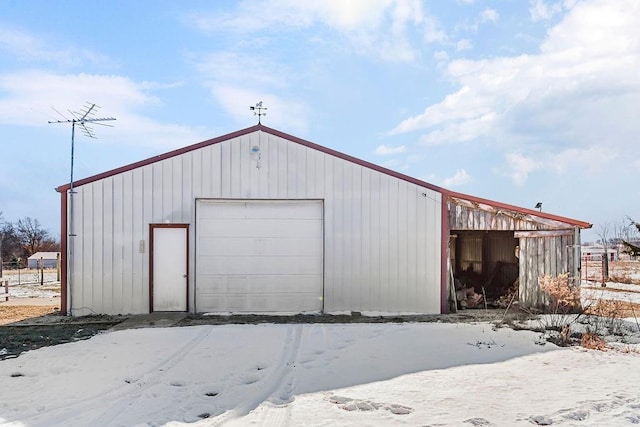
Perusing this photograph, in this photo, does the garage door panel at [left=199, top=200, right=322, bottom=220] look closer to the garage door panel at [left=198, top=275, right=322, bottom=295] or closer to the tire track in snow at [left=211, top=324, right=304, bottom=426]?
the garage door panel at [left=198, top=275, right=322, bottom=295]

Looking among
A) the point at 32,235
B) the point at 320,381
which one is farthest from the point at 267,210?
the point at 32,235

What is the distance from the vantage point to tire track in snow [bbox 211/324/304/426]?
5.21 m

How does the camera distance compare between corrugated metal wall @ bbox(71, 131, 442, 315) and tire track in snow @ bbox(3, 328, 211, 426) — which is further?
corrugated metal wall @ bbox(71, 131, 442, 315)

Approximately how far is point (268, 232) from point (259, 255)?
59 cm

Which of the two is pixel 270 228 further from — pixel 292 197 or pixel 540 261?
pixel 540 261

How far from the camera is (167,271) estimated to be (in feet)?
38.4

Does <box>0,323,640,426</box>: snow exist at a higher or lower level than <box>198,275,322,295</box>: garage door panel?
Result: lower

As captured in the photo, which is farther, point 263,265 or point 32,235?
point 32,235

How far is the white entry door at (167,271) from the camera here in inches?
460

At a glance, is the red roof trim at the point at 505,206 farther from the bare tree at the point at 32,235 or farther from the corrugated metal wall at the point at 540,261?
the bare tree at the point at 32,235

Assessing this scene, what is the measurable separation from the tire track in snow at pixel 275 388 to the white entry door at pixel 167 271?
466 centimetres

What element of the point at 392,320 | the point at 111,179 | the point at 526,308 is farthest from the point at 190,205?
the point at 526,308

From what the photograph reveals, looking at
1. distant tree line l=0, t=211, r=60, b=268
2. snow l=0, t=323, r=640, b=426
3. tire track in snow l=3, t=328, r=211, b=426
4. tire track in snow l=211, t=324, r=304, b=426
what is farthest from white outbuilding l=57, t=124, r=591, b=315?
distant tree line l=0, t=211, r=60, b=268

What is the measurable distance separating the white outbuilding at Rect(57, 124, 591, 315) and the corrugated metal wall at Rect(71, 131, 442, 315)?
0.9 inches
